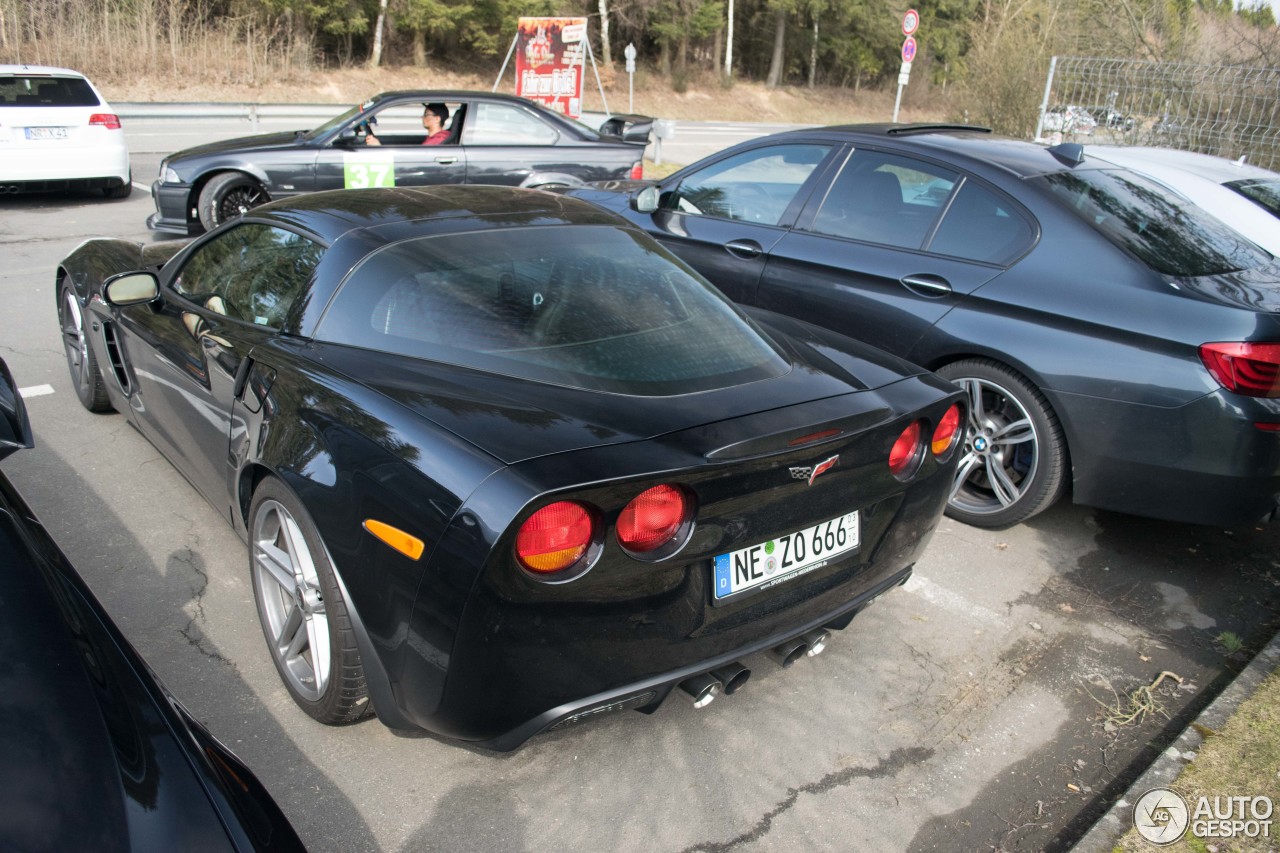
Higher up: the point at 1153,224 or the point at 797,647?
the point at 1153,224

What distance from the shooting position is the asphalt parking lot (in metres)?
2.64

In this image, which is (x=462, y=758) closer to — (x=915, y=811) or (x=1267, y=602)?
(x=915, y=811)

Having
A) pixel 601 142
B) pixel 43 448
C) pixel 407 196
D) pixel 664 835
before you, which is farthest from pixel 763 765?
pixel 601 142

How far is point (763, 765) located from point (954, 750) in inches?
24.3

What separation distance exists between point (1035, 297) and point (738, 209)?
1.82 m

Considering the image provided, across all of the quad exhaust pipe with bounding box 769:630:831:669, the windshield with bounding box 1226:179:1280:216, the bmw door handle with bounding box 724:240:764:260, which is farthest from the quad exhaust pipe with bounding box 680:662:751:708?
the windshield with bounding box 1226:179:1280:216

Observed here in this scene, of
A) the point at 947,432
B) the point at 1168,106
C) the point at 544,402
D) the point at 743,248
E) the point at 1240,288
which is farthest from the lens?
the point at 1168,106

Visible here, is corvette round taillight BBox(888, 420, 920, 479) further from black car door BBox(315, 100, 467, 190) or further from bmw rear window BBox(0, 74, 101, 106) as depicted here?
bmw rear window BBox(0, 74, 101, 106)

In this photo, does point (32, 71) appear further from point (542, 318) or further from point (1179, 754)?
point (1179, 754)

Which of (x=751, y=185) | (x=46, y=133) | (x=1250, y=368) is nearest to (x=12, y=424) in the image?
(x=751, y=185)

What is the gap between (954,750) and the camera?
3.00 meters

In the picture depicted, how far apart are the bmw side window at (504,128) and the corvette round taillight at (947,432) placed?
7.36 meters

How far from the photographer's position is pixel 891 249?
4684 mm

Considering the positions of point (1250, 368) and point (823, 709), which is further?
point (1250, 368)
